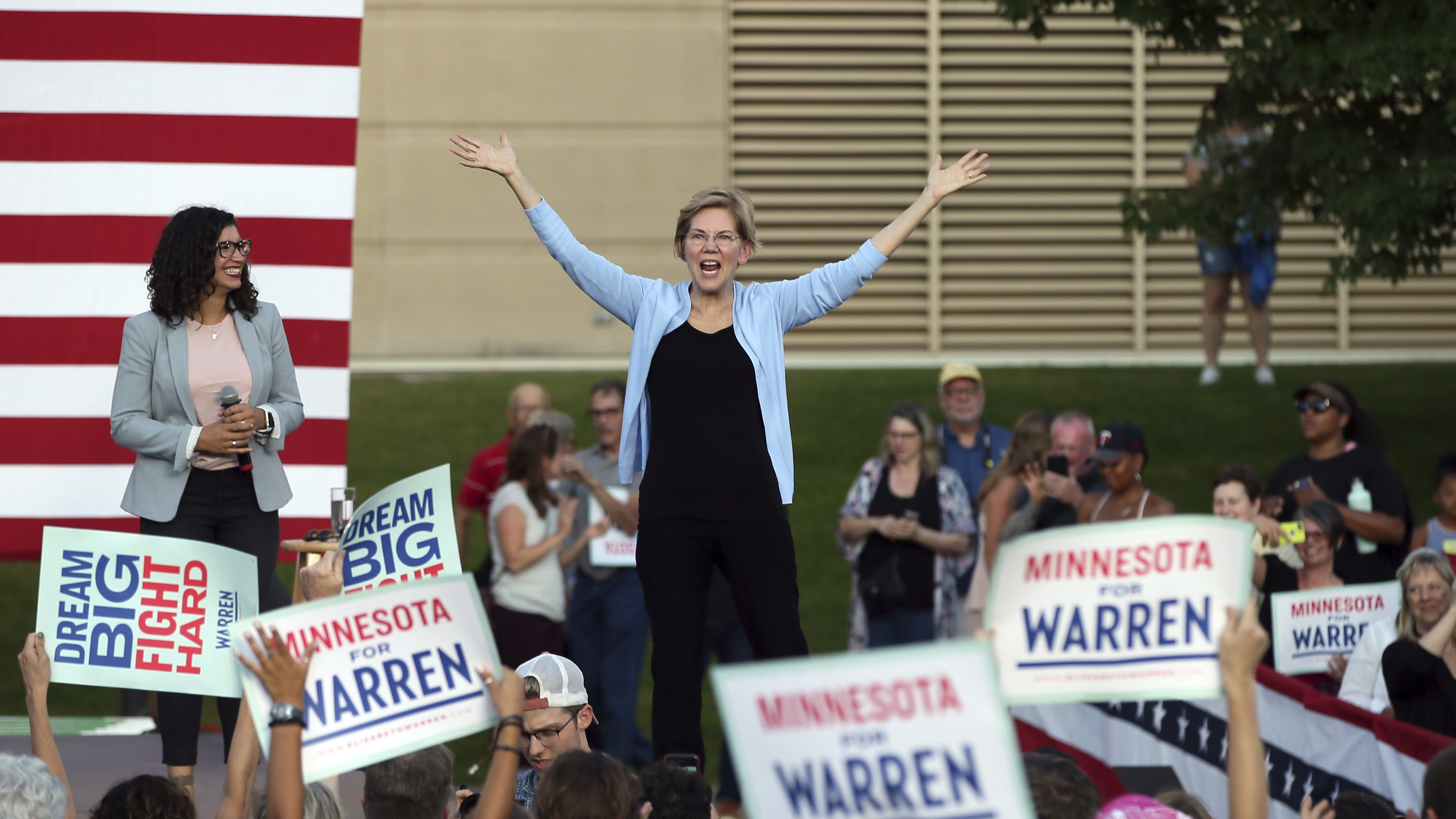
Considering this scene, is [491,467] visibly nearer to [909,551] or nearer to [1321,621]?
[909,551]

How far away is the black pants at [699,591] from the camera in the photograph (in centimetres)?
461

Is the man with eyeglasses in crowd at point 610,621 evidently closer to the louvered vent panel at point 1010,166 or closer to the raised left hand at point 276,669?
the raised left hand at point 276,669

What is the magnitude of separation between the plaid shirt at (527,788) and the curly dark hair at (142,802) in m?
1.41

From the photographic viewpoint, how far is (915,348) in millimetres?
15375

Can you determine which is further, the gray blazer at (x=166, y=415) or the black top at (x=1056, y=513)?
the black top at (x=1056, y=513)

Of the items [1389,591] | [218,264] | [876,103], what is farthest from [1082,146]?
[218,264]

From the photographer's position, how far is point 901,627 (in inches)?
297

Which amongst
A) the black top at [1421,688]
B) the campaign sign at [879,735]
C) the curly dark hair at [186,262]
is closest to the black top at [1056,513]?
the black top at [1421,688]

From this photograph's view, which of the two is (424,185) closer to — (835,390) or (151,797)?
(835,390)

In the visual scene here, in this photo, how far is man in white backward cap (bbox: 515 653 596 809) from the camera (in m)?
4.47

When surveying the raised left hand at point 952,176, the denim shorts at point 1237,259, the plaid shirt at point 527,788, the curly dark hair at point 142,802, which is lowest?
the plaid shirt at point 527,788

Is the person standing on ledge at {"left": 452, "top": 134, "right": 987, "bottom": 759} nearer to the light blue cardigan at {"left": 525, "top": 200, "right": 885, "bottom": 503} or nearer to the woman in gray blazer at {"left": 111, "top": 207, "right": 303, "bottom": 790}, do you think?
the light blue cardigan at {"left": 525, "top": 200, "right": 885, "bottom": 503}

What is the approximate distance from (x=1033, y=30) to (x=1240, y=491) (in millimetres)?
3110

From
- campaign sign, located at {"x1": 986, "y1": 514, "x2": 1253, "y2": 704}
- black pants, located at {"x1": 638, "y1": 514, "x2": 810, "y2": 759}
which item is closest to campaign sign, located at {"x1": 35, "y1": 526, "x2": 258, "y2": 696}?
black pants, located at {"x1": 638, "y1": 514, "x2": 810, "y2": 759}
